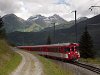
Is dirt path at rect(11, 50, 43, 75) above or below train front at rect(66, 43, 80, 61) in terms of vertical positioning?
below

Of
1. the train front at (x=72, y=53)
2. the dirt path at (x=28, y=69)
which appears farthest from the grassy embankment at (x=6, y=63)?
the train front at (x=72, y=53)

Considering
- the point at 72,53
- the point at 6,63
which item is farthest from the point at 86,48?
the point at 6,63

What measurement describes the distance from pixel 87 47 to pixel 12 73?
45.2m

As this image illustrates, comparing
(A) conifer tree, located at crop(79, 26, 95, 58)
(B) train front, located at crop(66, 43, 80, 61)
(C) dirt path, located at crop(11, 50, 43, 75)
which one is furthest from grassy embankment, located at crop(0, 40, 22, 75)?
(A) conifer tree, located at crop(79, 26, 95, 58)

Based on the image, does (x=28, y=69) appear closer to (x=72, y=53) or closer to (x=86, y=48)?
(x=72, y=53)

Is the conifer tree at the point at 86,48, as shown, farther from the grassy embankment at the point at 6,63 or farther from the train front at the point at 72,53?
the grassy embankment at the point at 6,63

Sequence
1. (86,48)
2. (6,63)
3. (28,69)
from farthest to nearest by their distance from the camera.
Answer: (86,48)
(6,63)
(28,69)

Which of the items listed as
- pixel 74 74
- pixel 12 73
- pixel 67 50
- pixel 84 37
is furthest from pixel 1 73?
pixel 84 37

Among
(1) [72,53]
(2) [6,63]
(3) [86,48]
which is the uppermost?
(3) [86,48]

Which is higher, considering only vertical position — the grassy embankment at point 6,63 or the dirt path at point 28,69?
the grassy embankment at point 6,63

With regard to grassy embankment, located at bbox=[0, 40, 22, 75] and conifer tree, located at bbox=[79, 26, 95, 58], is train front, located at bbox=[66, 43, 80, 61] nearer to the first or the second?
grassy embankment, located at bbox=[0, 40, 22, 75]

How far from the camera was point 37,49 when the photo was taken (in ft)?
258

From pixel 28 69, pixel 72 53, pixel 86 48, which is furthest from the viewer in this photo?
pixel 86 48

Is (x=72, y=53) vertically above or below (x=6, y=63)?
above
